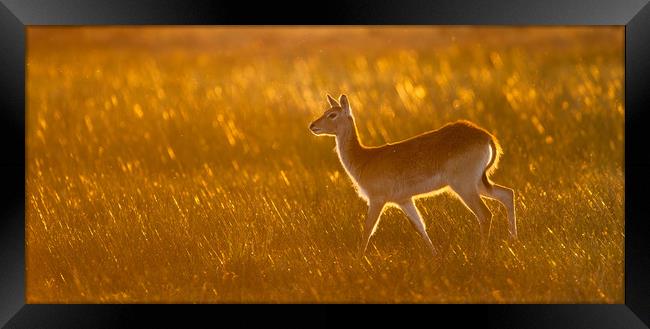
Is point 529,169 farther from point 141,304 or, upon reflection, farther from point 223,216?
point 141,304

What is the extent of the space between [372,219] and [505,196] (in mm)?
958

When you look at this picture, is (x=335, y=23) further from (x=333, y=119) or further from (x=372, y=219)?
(x=372, y=219)

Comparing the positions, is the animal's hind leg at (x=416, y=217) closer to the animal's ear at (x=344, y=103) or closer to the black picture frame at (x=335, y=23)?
the black picture frame at (x=335, y=23)

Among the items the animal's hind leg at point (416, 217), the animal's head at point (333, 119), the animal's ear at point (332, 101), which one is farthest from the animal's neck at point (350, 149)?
the animal's hind leg at point (416, 217)

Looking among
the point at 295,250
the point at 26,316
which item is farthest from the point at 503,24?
the point at 26,316

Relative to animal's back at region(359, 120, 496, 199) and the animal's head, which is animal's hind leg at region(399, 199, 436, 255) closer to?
animal's back at region(359, 120, 496, 199)

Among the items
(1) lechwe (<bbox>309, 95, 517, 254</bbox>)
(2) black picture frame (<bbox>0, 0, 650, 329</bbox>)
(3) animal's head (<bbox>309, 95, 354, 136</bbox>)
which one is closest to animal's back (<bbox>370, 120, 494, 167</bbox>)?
(1) lechwe (<bbox>309, 95, 517, 254</bbox>)

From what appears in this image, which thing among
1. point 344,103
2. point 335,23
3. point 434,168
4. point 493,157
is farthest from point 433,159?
point 335,23

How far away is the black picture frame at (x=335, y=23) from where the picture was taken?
758cm

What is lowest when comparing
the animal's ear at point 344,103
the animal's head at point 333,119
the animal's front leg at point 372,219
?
the animal's front leg at point 372,219

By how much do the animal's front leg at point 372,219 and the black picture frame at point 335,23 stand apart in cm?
53

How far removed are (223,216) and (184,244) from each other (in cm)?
36

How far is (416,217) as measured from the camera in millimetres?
8141

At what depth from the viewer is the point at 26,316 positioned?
25.6ft
